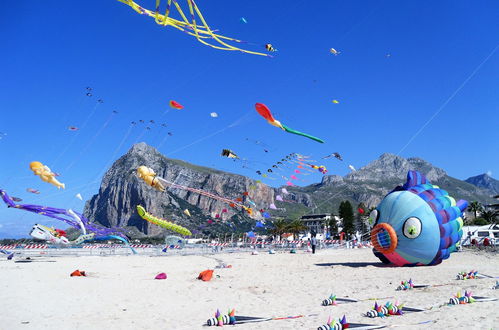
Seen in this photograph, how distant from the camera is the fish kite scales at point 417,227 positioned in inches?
566

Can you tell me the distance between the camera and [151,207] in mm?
184500

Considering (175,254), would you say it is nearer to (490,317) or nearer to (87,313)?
(87,313)

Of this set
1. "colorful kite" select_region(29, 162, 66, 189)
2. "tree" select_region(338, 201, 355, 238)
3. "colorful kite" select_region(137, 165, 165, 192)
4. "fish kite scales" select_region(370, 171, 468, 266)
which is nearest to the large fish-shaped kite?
"fish kite scales" select_region(370, 171, 468, 266)

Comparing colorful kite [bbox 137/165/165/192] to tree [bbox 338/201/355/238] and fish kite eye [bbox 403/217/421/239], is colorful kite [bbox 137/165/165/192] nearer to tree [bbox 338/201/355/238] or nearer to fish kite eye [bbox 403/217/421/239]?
fish kite eye [bbox 403/217/421/239]

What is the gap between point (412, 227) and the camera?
46.7 ft

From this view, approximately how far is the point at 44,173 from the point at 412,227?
2184 centimetres

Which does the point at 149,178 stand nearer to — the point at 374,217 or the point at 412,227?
the point at 374,217

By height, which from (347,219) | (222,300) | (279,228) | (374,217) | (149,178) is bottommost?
(222,300)

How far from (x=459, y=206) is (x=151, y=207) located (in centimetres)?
17937

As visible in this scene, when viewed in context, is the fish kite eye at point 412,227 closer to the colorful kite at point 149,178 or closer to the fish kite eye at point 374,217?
the fish kite eye at point 374,217

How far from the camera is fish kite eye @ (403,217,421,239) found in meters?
14.2

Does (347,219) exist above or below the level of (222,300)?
above

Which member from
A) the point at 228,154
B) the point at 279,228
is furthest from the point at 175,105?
the point at 279,228

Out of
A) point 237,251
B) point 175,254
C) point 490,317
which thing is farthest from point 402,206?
point 237,251
